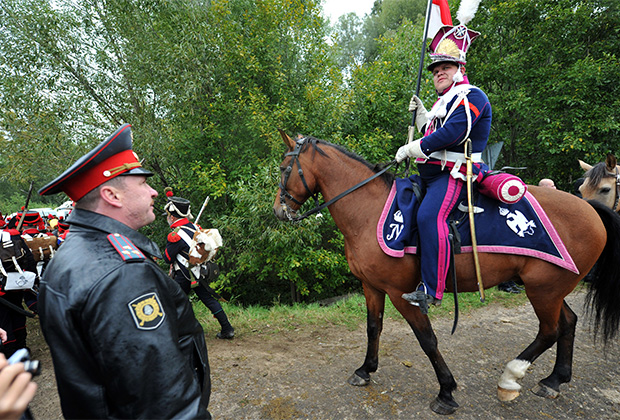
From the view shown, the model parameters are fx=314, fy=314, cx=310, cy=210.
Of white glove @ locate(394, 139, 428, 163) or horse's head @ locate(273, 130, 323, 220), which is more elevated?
white glove @ locate(394, 139, 428, 163)

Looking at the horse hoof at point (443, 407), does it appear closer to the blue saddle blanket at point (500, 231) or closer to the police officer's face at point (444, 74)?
the blue saddle blanket at point (500, 231)

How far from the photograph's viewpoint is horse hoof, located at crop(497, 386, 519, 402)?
3213mm

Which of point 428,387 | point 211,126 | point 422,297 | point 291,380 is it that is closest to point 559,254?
point 422,297

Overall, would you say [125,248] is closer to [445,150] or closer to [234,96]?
[445,150]

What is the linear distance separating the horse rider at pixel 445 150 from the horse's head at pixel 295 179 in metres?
1.06

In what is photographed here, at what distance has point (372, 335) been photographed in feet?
12.0

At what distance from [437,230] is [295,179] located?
1.62 metres

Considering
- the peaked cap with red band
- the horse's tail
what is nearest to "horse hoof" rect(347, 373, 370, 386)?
the horse's tail

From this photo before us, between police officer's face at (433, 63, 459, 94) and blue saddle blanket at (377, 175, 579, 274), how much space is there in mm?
1192

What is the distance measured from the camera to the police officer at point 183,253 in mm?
4664

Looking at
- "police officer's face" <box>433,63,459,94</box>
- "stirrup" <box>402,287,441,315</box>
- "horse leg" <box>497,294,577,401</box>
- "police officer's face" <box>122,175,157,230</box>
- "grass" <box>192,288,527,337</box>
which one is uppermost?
"police officer's face" <box>433,63,459,94</box>

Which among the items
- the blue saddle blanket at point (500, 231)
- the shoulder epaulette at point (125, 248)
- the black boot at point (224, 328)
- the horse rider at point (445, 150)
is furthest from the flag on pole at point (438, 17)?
the black boot at point (224, 328)

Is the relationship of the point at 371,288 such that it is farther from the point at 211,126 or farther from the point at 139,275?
the point at 211,126

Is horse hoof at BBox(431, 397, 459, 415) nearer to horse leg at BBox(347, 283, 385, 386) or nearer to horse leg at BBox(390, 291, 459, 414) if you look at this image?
horse leg at BBox(390, 291, 459, 414)
